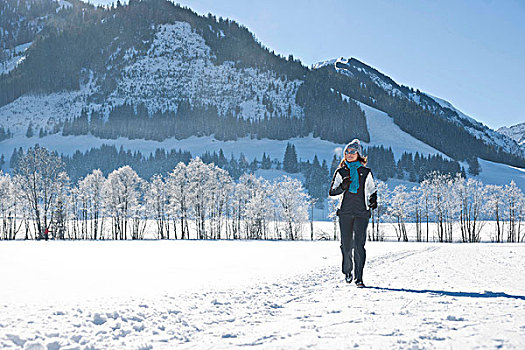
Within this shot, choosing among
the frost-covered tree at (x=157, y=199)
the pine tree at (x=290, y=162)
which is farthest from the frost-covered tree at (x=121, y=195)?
the pine tree at (x=290, y=162)

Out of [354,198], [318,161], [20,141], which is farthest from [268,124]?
[354,198]

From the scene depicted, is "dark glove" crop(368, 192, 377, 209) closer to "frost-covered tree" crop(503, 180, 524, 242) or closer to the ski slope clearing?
the ski slope clearing

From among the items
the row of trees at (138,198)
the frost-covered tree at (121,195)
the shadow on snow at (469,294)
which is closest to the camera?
the shadow on snow at (469,294)

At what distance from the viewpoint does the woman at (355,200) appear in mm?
7121

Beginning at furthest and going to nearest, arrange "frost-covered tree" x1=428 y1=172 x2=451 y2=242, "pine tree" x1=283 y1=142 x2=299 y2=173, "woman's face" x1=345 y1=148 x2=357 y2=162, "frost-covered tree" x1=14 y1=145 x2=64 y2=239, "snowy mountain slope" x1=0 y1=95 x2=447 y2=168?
"snowy mountain slope" x1=0 y1=95 x2=447 y2=168, "pine tree" x1=283 y1=142 x2=299 y2=173, "frost-covered tree" x1=428 y1=172 x2=451 y2=242, "frost-covered tree" x1=14 y1=145 x2=64 y2=239, "woman's face" x1=345 y1=148 x2=357 y2=162

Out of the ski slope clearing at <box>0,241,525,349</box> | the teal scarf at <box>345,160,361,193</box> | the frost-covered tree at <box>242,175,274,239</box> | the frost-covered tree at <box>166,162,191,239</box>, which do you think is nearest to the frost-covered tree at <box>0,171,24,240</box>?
the frost-covered tree at <box>166,162,191,239</box>

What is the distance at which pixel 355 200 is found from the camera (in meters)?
7.19

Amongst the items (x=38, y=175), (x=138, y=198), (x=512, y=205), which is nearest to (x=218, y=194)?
(x=138, y=198)

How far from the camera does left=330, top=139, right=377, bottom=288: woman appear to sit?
7121 mm

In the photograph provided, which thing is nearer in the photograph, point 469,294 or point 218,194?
point 469,294

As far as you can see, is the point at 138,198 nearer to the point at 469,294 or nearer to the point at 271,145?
the point at 469,294

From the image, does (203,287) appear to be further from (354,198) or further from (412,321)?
(412,321)

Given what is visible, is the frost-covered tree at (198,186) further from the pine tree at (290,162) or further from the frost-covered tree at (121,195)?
the pine tree at (290,162)

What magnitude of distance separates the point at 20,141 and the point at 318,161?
14687 centimetres
